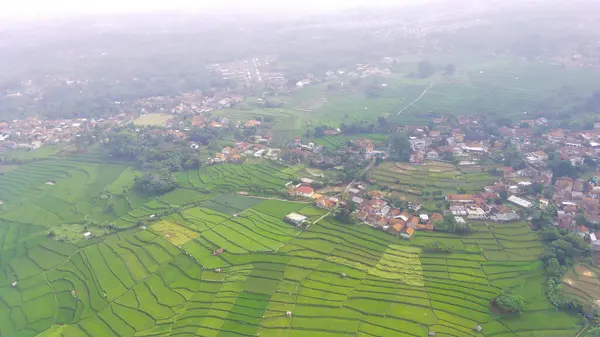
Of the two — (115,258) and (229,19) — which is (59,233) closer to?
(115,258)

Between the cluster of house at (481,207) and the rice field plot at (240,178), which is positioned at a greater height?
the cluster of house at (481,207)

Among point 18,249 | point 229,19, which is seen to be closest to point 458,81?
point 18,249

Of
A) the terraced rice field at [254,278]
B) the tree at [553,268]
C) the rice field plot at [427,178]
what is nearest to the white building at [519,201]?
the rice field plot at [427,178]

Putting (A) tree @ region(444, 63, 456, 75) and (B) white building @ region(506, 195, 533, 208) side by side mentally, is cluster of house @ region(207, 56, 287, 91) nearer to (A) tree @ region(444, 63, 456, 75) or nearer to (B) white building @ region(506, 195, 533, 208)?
(A) tree @ region(444, 63, 456, 75)

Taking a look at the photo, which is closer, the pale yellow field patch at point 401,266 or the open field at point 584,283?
the open field at point 584,283

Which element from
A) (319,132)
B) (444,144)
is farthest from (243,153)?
(444,144)

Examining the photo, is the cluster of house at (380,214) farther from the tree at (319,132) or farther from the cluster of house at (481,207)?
the tree at (319,132)

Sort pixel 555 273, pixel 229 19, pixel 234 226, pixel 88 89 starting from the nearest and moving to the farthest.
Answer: pixel 555 273
pixel 234 226
pixel 88 89
pixel 229 19

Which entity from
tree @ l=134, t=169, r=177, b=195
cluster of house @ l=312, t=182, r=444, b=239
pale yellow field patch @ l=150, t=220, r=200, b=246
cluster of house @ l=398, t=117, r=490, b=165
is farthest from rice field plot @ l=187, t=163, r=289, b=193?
cluster of house @ l=398, t=117, r=490, b=165
